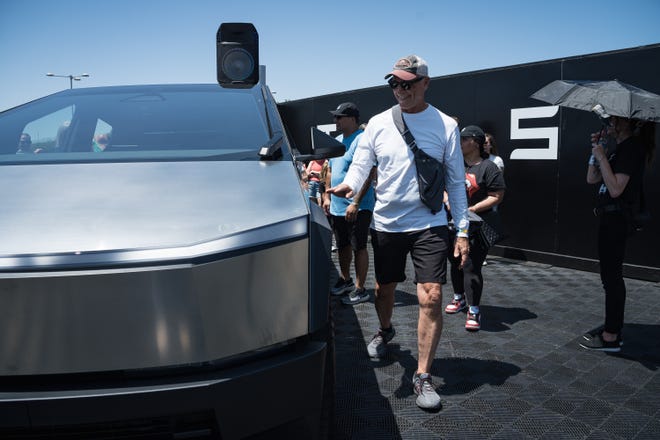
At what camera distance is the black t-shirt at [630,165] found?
144 inches

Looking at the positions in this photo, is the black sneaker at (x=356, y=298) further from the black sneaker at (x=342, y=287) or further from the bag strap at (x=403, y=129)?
the bag strap at (x=403, y=129)

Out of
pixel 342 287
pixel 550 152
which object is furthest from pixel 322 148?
pixel 550 152

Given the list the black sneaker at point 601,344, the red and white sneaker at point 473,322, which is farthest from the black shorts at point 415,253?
the black sneaker at point 601,344

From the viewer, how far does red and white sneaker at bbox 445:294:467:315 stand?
4922 mm

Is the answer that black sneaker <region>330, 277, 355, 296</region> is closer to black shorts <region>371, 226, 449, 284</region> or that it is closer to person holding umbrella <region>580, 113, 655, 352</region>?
black shorts <region>371, 226, 449, 284</region>

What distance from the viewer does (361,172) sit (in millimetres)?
3363

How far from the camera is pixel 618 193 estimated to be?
3.66m

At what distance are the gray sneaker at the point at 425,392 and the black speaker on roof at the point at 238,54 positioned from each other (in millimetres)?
2250

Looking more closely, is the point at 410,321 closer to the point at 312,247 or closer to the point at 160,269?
the point at 312,247

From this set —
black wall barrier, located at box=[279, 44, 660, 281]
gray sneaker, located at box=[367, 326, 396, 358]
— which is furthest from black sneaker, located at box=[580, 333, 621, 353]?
black wall barrier, located at box=[279, 44, 660, 281]

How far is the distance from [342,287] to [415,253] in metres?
2.59

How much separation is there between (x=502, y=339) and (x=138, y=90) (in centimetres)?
324

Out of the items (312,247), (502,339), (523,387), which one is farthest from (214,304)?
(502,339)

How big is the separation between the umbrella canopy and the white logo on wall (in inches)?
126
